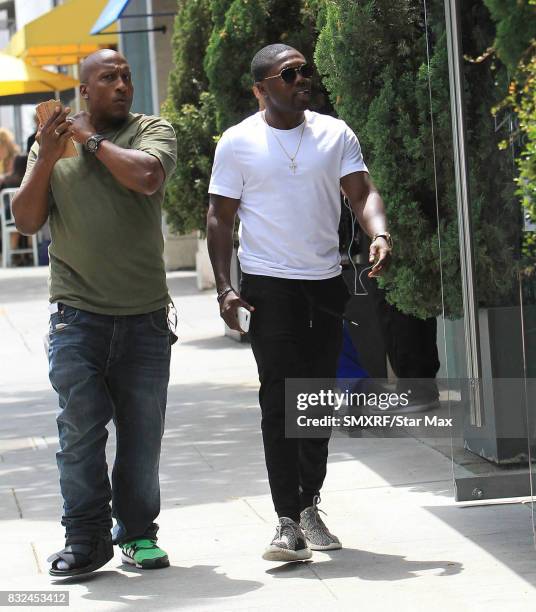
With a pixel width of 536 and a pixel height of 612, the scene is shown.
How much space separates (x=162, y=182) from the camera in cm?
468

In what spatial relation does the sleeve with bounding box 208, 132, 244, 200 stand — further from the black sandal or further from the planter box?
the planter box

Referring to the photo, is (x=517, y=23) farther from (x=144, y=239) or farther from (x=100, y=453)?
(x=100, y=453)

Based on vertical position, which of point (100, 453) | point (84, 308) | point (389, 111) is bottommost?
point (100, 453)

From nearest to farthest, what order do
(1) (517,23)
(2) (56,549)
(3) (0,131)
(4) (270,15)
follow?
1. (1) (517,23)
2. (2) (56,549)
3. (4) (270,15)
4. (3) (0,131)

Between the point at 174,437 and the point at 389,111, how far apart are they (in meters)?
2.26

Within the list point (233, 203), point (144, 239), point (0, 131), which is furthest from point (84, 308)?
point (0, 131)

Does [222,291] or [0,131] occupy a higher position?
[0,131]

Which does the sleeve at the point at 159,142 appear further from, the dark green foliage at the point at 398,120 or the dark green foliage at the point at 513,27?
the dark green foliage at the point at 398,120

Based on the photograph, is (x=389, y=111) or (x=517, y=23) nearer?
(x=517, y=23)

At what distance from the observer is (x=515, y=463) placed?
537cm

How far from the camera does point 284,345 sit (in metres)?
4.80

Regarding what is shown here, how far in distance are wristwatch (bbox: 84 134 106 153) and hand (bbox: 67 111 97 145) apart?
0.07ft

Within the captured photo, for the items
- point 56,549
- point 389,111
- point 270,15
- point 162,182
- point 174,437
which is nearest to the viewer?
point 162,182

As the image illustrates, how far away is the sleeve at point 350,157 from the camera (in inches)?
194
